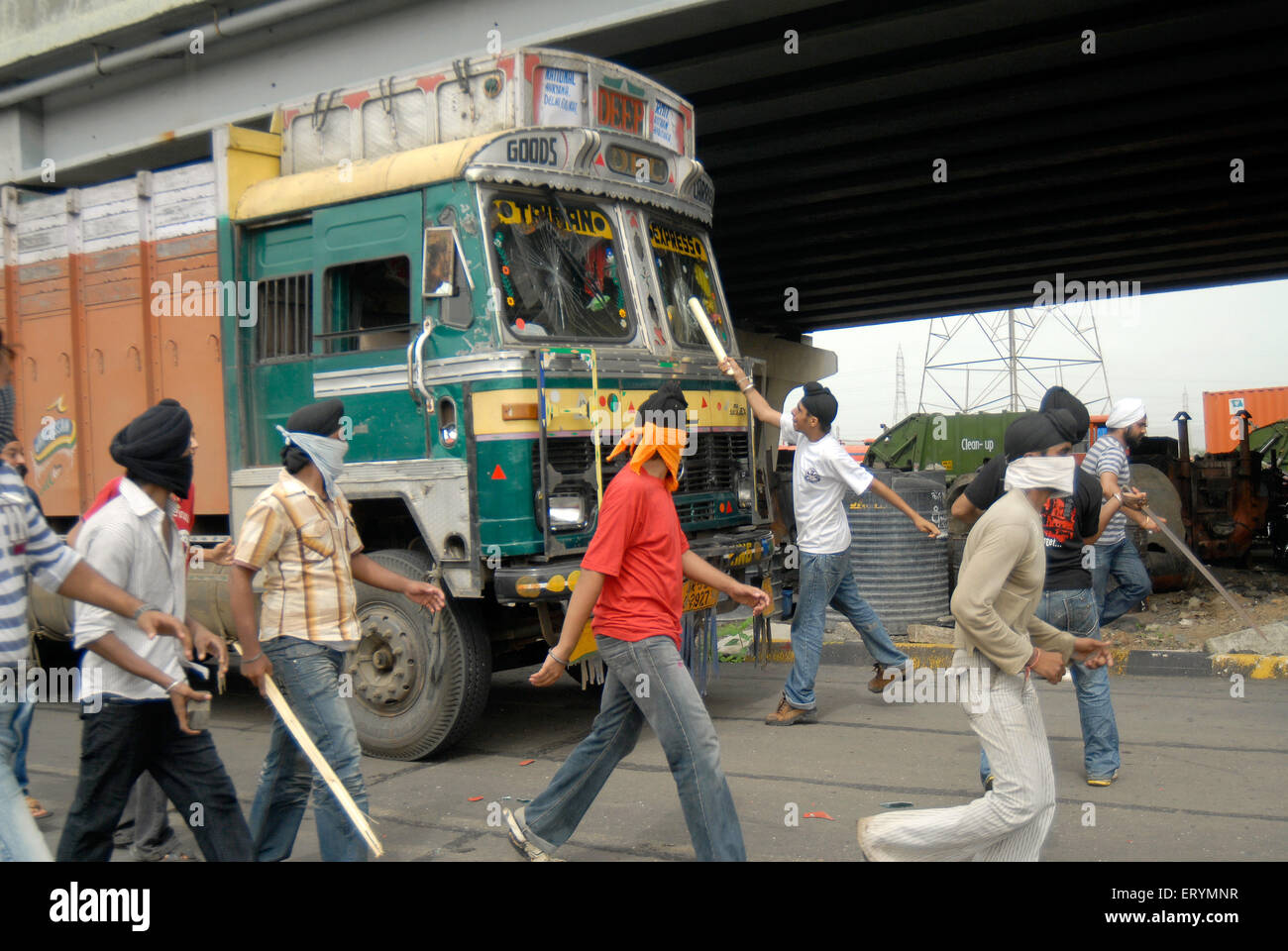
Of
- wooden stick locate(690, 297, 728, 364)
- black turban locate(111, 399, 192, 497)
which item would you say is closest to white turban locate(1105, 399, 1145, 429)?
wooden stick locate(690, 297, 728, 364)

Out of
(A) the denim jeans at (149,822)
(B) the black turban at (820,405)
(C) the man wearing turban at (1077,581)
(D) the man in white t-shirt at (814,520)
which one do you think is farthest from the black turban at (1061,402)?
(A) the denim jeans at (149,822)

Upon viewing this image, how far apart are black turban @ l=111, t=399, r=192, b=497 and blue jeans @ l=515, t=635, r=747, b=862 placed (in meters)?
1.62

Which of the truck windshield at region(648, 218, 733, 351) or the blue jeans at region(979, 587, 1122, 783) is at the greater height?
the truck windshield at region(648, 218, 733, 351)

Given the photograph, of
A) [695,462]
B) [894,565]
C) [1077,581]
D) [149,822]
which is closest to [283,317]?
[695,462]

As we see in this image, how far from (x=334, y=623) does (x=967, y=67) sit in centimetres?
967

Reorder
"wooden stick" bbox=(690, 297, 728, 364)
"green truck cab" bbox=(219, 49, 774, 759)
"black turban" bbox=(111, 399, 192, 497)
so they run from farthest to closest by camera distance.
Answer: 1. "wooden stick" bbox=(690, 297, 728, 364)
2. "green truck cab" bbox=(219, 49, 774, 759)
3. "black turban" bbox=(111, 399, 192, 497)

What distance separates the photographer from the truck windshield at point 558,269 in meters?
6.17

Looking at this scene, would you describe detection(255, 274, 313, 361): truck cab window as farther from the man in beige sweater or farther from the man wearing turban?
the man in beige sweater

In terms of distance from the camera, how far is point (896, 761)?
6188 mm

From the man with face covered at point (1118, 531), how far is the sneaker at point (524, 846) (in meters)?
3.95

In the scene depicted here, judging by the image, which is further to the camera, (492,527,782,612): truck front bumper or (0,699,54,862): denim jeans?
(492,527,782,612): truck front bumper

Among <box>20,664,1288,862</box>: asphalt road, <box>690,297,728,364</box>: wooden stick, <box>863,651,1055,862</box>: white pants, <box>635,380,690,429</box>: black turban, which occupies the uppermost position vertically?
<box>690,297,728,364</box>: wooden stick

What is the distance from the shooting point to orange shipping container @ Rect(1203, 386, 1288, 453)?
125 feet
